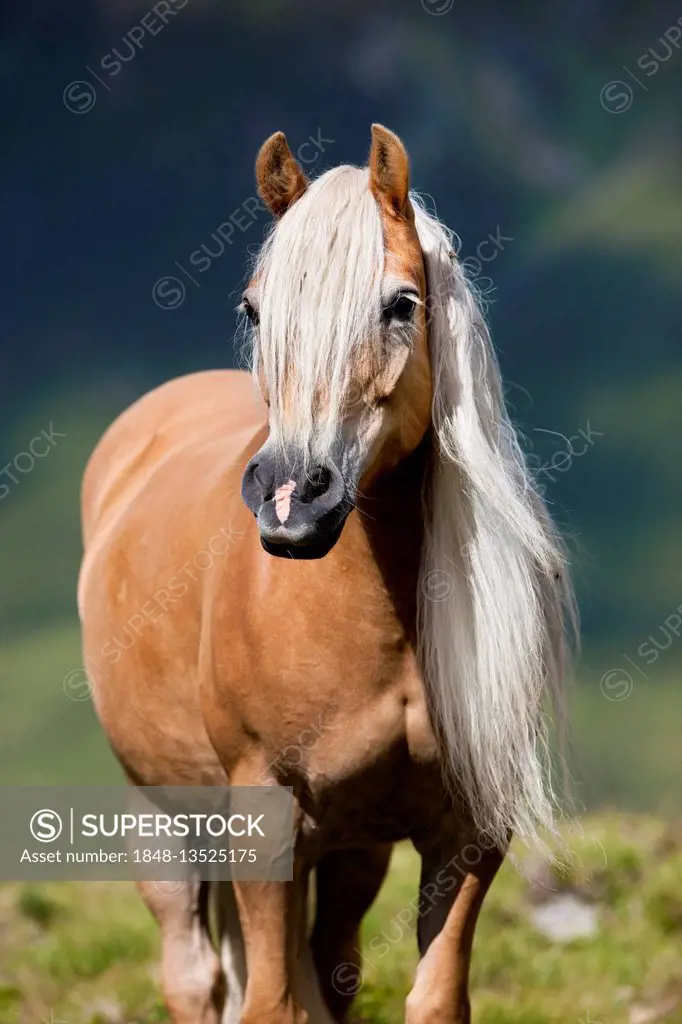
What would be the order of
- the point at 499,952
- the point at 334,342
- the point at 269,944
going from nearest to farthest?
the point at 334,342, the point at 269,944, the point at 499,952

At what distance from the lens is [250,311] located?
2.45m

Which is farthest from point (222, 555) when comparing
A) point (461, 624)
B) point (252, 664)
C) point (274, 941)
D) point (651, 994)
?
point (651, 994)

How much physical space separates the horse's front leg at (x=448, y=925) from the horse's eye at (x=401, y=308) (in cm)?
108

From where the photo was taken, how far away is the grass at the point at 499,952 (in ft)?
12.1

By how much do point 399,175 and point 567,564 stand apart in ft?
2.86

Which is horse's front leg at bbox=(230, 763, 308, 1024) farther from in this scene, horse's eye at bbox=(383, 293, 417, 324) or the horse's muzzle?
horse's eye at bbox=(383, 293, 417, 324)

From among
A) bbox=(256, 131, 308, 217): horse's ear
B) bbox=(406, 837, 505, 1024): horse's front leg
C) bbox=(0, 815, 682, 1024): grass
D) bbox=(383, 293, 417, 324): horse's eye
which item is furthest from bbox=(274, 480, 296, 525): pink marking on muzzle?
bbox=(0, 815, 682, 1024): grass

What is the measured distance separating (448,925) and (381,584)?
71 cm

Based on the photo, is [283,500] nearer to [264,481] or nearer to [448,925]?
[264,481]

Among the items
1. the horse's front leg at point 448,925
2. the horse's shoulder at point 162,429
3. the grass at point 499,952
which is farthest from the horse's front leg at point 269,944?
the horse's shoulder at point 162,429

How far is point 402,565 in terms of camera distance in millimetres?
2533

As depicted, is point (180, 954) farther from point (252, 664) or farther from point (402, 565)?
point (402, 565)

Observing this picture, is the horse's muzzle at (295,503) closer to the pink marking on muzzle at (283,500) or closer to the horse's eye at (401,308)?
the pink marking on muzzle at (283,500)

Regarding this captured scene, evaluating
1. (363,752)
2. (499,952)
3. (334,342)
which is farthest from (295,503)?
(499,952)
